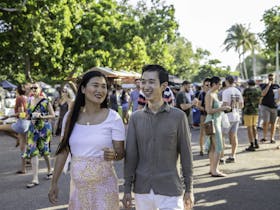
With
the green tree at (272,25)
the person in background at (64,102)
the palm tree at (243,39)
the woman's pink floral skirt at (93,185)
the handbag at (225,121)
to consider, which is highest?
the palm tree at (243,39)

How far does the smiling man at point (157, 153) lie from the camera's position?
2.71 metres

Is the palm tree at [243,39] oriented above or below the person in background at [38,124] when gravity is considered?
above

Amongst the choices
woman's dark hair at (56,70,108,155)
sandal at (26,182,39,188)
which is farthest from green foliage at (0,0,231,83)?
woman's dark hair at (56,70,108,155)

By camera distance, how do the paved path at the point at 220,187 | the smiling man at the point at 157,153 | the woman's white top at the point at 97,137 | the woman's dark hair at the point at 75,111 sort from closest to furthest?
the smiling man at the point at 157,153
the woman's white top at the point at 97,137
the woman's dark hair at the point at 75,111
the paved path at the point at 220,187

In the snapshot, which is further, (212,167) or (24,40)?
(24,40)

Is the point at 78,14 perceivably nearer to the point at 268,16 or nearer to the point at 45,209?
the point at 268,16

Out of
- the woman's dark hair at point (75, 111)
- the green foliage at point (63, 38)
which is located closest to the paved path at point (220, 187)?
the woman's dark hair at point (75, 111)

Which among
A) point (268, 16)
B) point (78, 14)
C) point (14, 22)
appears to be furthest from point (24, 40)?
point (268, 16)

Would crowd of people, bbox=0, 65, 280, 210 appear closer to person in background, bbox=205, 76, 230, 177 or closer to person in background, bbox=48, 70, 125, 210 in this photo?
person in background, bbox=48, 70, 125, 210

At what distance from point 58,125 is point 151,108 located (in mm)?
11066

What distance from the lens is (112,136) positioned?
284 cm

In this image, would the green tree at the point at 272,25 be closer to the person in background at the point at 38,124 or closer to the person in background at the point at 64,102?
the person in background at the point at 64,102

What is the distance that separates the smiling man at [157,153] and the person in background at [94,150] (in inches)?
4.6

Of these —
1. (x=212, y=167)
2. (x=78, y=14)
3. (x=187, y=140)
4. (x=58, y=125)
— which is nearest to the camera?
(x=187, y=140)
